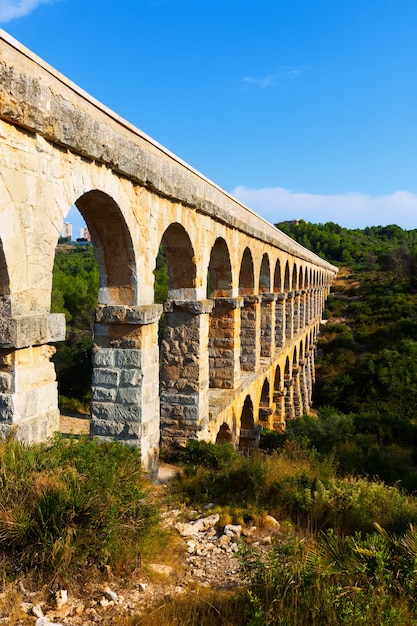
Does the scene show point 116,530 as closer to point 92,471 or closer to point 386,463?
point 92,471

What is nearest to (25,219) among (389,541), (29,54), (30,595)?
(29,54)

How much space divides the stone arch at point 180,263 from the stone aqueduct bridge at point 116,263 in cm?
2

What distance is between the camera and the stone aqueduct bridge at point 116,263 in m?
3.50

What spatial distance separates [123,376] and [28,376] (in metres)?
1.76

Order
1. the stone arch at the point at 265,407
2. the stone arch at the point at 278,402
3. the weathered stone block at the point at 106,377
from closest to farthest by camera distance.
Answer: the weathered stone block at the point at 106,377 < the stone arch at the point at 265,407 < the stone arch at the point at 278,402

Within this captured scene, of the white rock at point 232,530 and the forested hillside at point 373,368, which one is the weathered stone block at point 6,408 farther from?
the forested hillside at point 373,368

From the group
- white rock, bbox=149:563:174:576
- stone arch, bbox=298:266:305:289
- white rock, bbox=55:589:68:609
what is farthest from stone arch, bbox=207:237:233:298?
stone arch, bbox=298:266:305:289

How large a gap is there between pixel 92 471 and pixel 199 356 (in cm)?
378

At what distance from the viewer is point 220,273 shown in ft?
29.3

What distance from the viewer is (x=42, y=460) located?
3.23 m

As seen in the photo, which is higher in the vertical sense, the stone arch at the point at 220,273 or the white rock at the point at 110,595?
the stone arch at the point at 220,273

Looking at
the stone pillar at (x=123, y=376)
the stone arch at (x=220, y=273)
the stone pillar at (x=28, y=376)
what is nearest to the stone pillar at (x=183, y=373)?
the stone pillar at (x=123, y=376)

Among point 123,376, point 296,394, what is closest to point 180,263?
point 123,376

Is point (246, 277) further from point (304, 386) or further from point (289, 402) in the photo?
point (304, 386)
